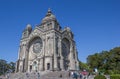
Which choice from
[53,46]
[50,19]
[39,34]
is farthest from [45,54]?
[50,19]

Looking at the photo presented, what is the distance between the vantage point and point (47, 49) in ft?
146

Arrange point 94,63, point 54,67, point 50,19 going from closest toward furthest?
point 54,67
point 50,19
point 94,63

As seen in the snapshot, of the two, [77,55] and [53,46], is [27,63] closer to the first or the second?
[53,46]

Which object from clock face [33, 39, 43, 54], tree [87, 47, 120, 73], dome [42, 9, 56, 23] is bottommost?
tree [87, 47, 120, 73]

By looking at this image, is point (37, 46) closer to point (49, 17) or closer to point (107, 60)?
point (49, 17)

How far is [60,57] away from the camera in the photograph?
4378 centimetres

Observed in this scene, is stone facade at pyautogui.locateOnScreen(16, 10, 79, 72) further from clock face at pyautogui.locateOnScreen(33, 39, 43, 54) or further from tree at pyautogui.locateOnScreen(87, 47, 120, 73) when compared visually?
tree at pyautogui.locateOnScreen(87, 47, 120, 73)

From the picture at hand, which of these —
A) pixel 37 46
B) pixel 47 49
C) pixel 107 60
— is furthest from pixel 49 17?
pixel 107 60

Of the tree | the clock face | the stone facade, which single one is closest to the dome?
the stone facade

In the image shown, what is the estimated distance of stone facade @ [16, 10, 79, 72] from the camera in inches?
1706

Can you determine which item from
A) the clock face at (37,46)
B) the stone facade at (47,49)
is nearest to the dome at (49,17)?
the stone facade at (47,49)

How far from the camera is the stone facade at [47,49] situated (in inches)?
1706

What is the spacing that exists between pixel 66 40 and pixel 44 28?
294 inches

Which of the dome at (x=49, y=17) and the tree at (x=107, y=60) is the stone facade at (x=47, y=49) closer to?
the dome at (x=49, y=17)
